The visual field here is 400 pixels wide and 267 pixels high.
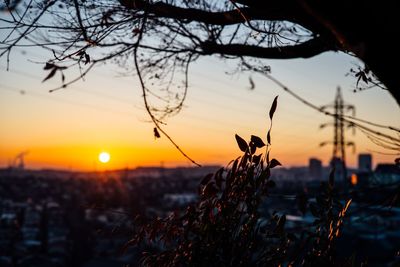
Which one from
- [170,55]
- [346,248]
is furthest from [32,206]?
[170,55]

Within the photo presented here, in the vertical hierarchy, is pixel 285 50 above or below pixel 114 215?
above

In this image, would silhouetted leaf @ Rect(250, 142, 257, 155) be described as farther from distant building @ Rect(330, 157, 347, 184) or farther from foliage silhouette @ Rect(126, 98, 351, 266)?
distant building @ Rect(330, 157, 347, 184)

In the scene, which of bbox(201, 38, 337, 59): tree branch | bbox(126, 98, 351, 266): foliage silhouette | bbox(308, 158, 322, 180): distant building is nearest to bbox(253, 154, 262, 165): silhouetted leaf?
bbox(126, 98, 351, 266): foliage silhouette

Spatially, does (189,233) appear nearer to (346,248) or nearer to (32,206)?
(346,248)

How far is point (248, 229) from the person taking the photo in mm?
2461

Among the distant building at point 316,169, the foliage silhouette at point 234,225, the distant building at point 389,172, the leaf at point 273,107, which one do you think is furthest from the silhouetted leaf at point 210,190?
the distant building at point 316,169

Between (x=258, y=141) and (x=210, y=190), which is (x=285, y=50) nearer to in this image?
(x=258, y=141)

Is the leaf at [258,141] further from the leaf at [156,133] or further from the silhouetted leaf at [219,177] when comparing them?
the leaf at [156,133]

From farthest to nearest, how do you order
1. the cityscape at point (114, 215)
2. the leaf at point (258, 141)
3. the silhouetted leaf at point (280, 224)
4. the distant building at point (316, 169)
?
the distant building at point (316, 169), the cityscape at point (114, 215), the silhouetted leaf at point (280, 224), the leaf at point (258, 141)

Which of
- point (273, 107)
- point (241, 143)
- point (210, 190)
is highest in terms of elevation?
point (273, 107)

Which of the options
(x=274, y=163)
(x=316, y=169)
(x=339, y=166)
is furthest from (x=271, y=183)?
(x=316, y=169)

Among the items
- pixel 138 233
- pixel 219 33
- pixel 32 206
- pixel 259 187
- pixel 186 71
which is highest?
pixel 219 33

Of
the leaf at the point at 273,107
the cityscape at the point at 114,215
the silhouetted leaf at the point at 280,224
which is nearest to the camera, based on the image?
the leaf at the point at 273,107

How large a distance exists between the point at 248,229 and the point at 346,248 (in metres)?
21.6
